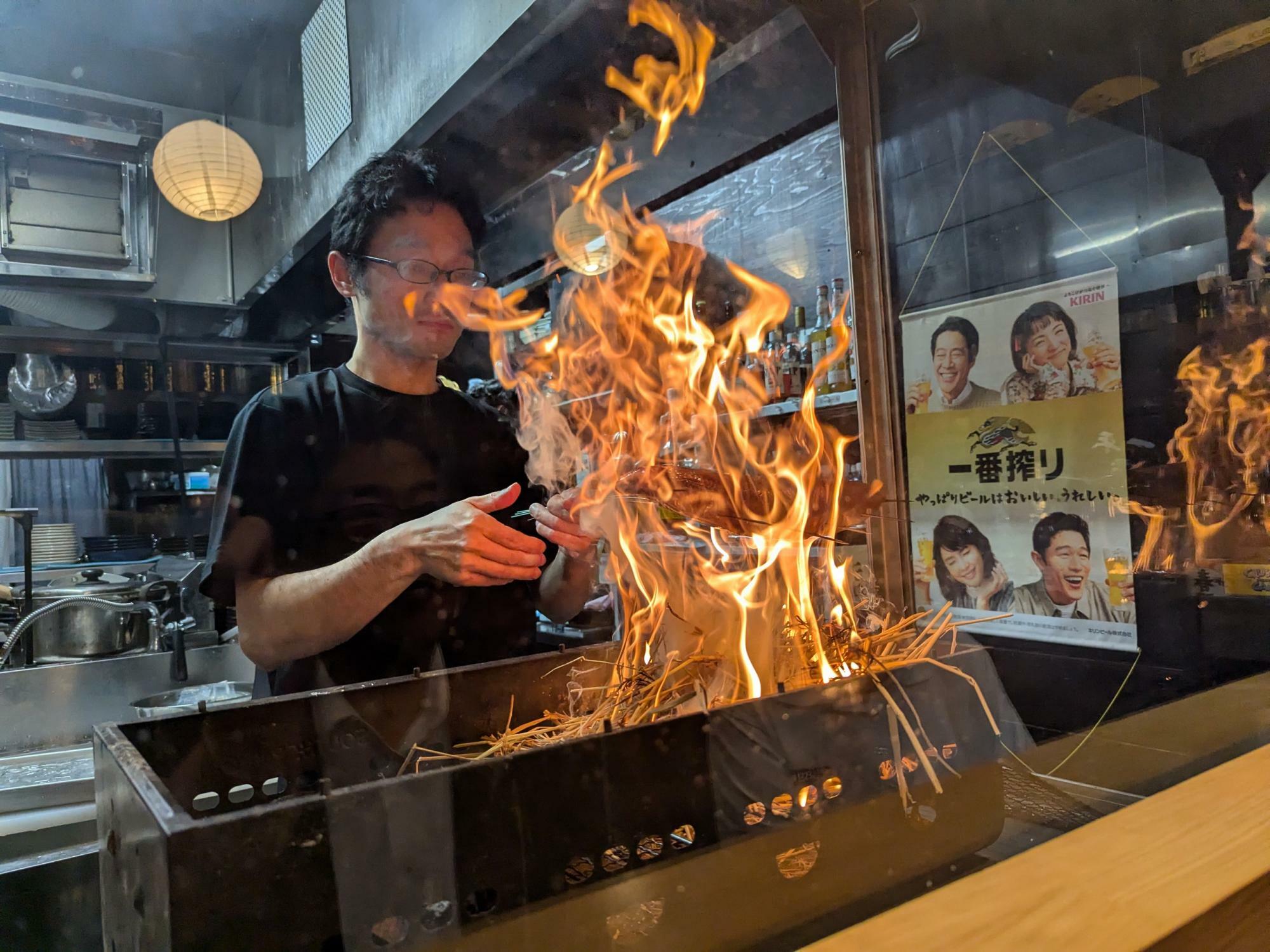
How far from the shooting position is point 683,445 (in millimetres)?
1398

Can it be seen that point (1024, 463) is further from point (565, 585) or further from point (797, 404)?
point (565, 585)

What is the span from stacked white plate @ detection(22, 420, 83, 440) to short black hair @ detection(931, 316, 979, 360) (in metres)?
1.66

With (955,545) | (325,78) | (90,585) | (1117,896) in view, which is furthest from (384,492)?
(955,545)

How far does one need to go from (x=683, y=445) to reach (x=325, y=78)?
90cm

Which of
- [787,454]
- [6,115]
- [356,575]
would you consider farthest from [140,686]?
[787,454]

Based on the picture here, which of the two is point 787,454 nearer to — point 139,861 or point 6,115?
point 139,861

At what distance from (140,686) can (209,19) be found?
3.31 feet

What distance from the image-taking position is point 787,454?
123 cm

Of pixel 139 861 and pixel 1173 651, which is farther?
pixel 1173 651

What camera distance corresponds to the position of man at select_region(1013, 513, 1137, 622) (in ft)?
5.10

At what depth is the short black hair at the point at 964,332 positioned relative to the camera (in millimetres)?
1703

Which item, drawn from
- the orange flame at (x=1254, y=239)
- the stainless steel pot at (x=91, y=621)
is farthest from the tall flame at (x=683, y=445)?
the orange flame at (x=1254, y=239)

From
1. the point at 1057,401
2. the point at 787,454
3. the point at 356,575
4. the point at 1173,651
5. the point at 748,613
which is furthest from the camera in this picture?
the point at 1057,401

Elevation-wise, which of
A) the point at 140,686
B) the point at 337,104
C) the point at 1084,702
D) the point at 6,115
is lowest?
the point at 1084,702
